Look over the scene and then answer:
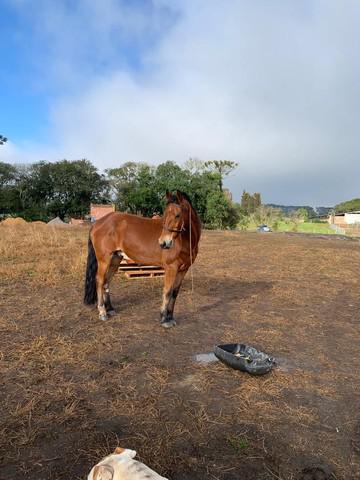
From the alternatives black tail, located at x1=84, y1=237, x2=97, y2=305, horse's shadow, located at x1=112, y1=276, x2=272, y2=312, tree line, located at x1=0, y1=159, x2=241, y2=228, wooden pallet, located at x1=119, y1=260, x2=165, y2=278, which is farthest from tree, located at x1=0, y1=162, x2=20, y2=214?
black tail, located at x1=84, y1=237, x2=97, y2=305

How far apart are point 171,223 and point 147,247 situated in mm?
835

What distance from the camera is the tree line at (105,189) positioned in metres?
39.0

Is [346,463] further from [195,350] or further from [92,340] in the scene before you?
[92,340]

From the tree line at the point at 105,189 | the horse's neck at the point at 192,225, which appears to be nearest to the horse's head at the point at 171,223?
the horse's neck at the point at 192,225

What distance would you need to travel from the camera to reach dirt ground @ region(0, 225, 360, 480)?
7.48 feet

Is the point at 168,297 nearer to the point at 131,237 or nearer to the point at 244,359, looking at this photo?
the point at 131,237

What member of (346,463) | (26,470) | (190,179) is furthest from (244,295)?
(190,179)

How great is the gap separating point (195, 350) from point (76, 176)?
154 ft

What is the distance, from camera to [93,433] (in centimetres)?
249

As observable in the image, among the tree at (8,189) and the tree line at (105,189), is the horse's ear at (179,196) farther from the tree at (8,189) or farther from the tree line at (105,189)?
the tree at (8,189)

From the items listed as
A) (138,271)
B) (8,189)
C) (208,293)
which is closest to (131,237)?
(208,293)

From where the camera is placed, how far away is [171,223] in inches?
181

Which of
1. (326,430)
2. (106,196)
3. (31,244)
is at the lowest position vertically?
(326,430)

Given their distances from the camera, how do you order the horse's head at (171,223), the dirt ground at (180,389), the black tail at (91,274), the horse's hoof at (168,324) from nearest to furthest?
the dirt ground at (180,389), the horse's head at (171,223), the horse's hoof at (168,324), the black tail at (91,274)
